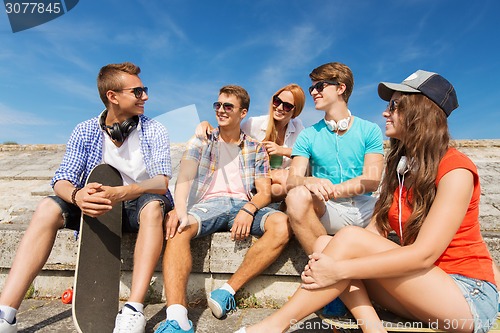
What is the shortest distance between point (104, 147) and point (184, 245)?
3.68ft

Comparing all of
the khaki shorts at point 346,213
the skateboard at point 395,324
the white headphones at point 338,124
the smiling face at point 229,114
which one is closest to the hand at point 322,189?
the khaki shorts at point 346,213

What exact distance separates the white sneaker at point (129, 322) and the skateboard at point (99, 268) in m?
0.24

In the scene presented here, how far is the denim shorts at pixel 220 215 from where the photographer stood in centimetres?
318

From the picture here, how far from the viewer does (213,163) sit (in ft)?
12.3

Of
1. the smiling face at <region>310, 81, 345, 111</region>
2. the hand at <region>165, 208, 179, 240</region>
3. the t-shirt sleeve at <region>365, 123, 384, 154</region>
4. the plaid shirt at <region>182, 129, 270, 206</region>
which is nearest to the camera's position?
the hand at <region>165, 208, 179, 240</region>

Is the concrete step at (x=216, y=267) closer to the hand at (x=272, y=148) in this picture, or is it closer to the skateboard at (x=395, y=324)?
the skateboard at (x=395, y=324)

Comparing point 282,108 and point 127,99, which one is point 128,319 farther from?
point 282,108

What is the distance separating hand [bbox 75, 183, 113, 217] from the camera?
269 cm

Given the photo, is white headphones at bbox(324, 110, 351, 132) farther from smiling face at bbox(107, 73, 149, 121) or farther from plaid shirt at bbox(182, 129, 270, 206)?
smiling face at bbox(107, 73, 149, 121)

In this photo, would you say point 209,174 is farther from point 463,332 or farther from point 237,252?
point 463,332

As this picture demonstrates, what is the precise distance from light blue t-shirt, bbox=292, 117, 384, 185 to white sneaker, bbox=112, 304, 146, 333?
1.83 metres

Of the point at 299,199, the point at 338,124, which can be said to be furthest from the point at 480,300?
the point at 338,124

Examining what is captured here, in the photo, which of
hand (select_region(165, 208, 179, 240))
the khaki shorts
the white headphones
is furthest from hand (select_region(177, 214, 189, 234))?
the white headphones

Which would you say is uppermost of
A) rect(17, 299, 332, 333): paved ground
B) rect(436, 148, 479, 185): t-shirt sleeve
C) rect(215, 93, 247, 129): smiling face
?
rect(215, 93, 247, 129): smiling face
